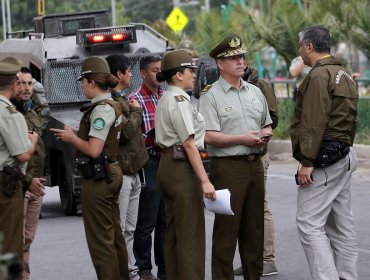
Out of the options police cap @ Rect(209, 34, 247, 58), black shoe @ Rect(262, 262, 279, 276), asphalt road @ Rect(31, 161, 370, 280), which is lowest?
asphalt road @ Rect(31, 161, 370, 280)

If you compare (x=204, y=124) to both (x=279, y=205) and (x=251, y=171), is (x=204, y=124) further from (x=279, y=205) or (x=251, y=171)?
(x=279, y=205)

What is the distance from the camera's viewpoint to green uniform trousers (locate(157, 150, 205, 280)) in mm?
7957

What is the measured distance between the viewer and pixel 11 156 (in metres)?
7.47

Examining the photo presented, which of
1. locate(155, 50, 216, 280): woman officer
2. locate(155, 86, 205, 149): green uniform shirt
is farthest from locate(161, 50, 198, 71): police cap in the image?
locate(155, 86, 205, 149): green uniform shirt

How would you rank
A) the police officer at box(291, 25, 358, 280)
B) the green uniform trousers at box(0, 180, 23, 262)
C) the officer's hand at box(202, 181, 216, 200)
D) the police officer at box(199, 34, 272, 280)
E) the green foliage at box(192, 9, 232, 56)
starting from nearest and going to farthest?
the green uniform trousers at box(0, 180, 23, 262), the officer's hand at box(202, 181, 216, 200), the police officer at box(291, 25, 358, 280), the police officer at box(199, 34, 272, 280), the green foliage at box(192, 9, 232, 56)

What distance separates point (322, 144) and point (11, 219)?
2233mm

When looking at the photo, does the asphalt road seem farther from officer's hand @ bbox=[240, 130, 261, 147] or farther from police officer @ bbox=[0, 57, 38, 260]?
police officer @ bbox=[0, 57, 38, 260]

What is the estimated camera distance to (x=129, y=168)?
8.76 m

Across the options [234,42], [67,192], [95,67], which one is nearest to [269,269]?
[234,42]

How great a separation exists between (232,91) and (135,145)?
935 millimetres

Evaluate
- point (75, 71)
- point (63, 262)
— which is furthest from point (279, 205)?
point (63, 262)

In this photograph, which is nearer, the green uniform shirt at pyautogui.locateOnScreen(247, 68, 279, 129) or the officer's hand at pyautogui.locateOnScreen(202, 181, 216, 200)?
the officer's hand at pyautogui.locateOnScreen(202, 181, 216, 200)

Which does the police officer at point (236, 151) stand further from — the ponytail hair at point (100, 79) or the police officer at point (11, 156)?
the police officer at point (11, 156)

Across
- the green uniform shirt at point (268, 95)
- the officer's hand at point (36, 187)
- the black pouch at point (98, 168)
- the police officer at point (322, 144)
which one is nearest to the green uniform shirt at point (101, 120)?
the black pouch at point (98, 168)
